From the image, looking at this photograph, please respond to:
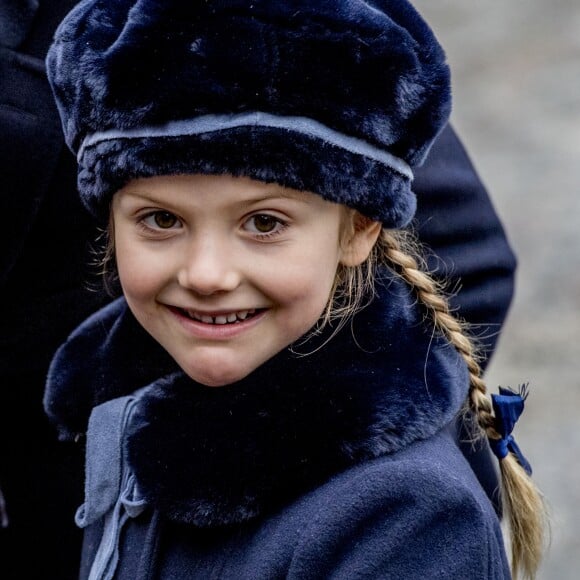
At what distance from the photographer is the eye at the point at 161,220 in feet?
5.59

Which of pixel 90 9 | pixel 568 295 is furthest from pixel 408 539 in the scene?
pixel 568 295

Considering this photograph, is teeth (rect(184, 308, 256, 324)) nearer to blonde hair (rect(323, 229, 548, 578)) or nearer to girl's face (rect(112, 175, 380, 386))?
girl's face (rect(112, 175, 380, 386))

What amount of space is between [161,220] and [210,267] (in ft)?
0.40

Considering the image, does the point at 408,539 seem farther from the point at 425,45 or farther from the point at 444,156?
the point at 444,156

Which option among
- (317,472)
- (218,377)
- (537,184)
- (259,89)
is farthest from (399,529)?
(537,184)

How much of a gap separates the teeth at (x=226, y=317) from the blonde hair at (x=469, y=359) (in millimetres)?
128

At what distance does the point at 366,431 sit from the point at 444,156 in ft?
2.76

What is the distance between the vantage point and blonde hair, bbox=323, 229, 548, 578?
6.03ft

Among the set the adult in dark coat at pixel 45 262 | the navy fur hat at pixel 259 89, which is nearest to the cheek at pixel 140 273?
the navy fur hat at pixel 259 89

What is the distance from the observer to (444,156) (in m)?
2.38

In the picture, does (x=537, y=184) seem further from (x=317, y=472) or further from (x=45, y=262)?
(x=317, y=472)

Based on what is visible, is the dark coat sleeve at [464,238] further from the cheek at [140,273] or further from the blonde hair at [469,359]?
the cheek at [140,273]

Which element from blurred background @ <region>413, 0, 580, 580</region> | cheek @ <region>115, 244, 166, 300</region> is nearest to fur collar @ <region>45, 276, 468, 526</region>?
cheek @ <region>115, 244, 166, 300</region>

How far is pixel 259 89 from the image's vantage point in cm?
160
